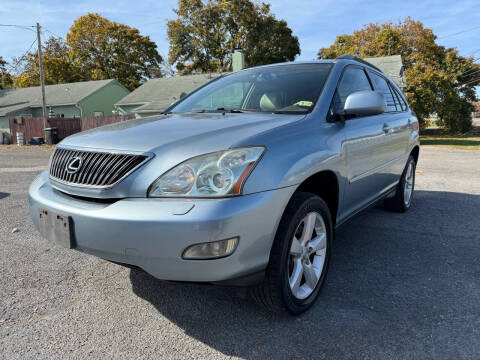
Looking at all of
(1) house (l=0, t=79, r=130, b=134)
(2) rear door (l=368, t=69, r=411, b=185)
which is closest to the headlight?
(2) rear door (l=368, t=69, r=411, b=185)

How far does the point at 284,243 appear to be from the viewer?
7.03 feet

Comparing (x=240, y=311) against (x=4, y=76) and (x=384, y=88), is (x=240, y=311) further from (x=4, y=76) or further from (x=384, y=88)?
(x=4, y=76)

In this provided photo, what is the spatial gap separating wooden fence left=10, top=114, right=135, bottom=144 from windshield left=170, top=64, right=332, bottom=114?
20547 mm

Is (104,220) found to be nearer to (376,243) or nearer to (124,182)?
(124,182)

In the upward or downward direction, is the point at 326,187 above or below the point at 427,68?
below

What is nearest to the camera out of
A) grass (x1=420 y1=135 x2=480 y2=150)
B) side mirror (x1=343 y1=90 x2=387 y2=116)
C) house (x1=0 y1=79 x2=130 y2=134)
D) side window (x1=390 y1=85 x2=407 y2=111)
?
side mirror (x1=343 y1=90 x2=387 y2=116)

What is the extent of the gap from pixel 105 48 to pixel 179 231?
51.0 meters

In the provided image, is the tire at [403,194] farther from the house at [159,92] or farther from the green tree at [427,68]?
the house at [159,92]

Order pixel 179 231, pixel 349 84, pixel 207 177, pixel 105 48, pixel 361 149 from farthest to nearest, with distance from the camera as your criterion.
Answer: pixel 105 48, pixel 349 84, pixel 361 149, pixel 207 177, pixel 179 231

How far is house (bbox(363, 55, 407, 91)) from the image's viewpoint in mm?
24250

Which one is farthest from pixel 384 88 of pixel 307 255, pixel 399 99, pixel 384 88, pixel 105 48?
pixel 105 48

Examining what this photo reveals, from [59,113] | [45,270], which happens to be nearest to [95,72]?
[59,113]

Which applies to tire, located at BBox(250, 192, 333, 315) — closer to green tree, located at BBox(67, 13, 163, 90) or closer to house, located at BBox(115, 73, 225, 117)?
house, located at BBox(115, 73, 225, 117)

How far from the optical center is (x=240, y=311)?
250 cm
